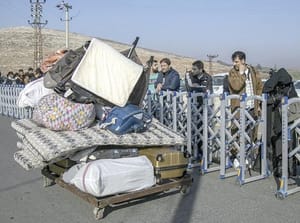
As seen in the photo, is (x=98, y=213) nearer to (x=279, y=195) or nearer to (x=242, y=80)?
(x=279, y=195)

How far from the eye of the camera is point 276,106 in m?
7.03

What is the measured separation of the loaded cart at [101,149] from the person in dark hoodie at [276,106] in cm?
163

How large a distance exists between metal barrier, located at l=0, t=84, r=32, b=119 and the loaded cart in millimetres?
10938

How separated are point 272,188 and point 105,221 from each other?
8.52 feet

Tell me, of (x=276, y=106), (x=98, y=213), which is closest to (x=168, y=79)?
(x=276, y=106)

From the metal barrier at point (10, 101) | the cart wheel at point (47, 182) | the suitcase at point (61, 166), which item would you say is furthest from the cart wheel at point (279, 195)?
the metal barrier at point (10, 101)

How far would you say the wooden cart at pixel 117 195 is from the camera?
521 cm

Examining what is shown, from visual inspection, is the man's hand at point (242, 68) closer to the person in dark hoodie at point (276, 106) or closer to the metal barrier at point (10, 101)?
the person in dark hoodie at point (276, 106)

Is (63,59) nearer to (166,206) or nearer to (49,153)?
(49,153)

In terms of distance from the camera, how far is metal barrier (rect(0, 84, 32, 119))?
1714cm

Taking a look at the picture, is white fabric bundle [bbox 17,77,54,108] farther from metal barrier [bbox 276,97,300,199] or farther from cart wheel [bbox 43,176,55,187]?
metal barrier [bbox 276,97,300,199]

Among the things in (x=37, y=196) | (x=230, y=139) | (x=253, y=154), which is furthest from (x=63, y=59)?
(x=253, y=154)

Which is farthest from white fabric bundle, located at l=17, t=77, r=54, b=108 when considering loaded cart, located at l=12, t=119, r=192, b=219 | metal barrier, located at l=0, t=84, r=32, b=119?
metal barrier, located at l=0, t=84, r=32, b=119

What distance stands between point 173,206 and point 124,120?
128 cm
